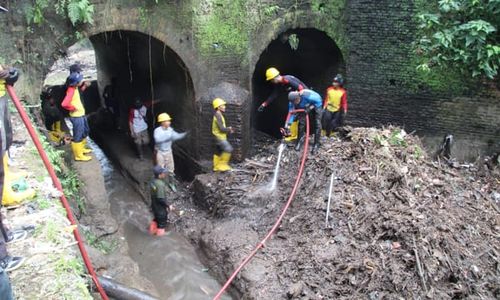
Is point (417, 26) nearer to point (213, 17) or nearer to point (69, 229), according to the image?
point (213, 17)

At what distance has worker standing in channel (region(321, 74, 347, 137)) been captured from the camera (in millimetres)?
9047

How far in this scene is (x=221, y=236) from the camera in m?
7.39

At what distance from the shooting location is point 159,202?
7637mm

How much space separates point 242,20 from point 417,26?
3765mm

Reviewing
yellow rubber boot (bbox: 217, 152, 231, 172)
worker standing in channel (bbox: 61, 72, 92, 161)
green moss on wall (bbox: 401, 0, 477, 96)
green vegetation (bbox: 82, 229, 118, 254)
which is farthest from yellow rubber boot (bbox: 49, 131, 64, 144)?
green moss on wall (bbox: 401, 0, 477, 96)

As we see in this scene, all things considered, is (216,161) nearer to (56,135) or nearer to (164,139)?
(164,139)

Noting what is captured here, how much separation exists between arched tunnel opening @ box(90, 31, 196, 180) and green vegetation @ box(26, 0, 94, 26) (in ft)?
4.21

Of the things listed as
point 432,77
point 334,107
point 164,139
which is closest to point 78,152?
point 164,139

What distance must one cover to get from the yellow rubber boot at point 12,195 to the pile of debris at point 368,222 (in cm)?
324

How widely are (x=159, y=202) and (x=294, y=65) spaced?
613 cm

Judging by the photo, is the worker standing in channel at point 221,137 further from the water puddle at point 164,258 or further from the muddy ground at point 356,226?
the water puddle at point 164,258

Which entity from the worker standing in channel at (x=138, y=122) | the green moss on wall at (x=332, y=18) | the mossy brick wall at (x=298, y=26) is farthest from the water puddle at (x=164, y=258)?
the green moss on wall at (x=332, y=18)

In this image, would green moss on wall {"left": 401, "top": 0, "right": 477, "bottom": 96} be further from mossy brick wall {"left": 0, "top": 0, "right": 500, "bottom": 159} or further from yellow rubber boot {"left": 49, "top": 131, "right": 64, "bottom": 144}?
yellow rubber boot {"left": 49, "top": 131, "right": 64, "bottom": 144}

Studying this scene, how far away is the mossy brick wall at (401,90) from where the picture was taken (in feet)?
31.2
